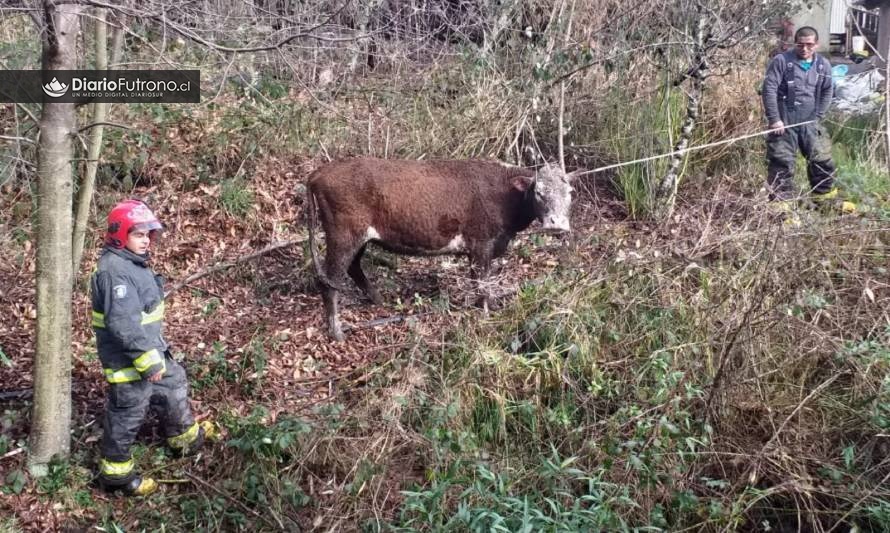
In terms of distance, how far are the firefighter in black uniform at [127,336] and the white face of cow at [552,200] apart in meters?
3.31

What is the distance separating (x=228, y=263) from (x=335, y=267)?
178 cm

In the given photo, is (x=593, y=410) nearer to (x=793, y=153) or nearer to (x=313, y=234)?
(x=313, y=234)

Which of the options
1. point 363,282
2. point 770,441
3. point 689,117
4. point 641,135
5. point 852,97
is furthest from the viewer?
point 852,97

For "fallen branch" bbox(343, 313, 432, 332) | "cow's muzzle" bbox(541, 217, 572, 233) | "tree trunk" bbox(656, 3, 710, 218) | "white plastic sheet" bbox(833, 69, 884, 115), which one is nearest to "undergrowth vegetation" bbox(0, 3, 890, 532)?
"cow's muzzle" bbox(541, 217, 572, 233)

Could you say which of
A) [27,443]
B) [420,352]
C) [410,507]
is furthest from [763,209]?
[27,443]

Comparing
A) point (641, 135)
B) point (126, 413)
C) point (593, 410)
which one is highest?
point (641, 135)

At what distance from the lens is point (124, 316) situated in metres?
5.05

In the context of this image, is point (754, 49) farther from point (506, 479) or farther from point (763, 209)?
point (506, 479)

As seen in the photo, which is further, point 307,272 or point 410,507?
point 307,272

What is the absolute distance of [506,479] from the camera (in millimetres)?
4930

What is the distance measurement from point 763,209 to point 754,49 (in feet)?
15.1

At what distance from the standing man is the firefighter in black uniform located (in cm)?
634

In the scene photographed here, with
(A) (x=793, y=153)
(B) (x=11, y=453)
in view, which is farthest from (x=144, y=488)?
(A) (x=793, y=153)

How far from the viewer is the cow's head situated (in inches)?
286
